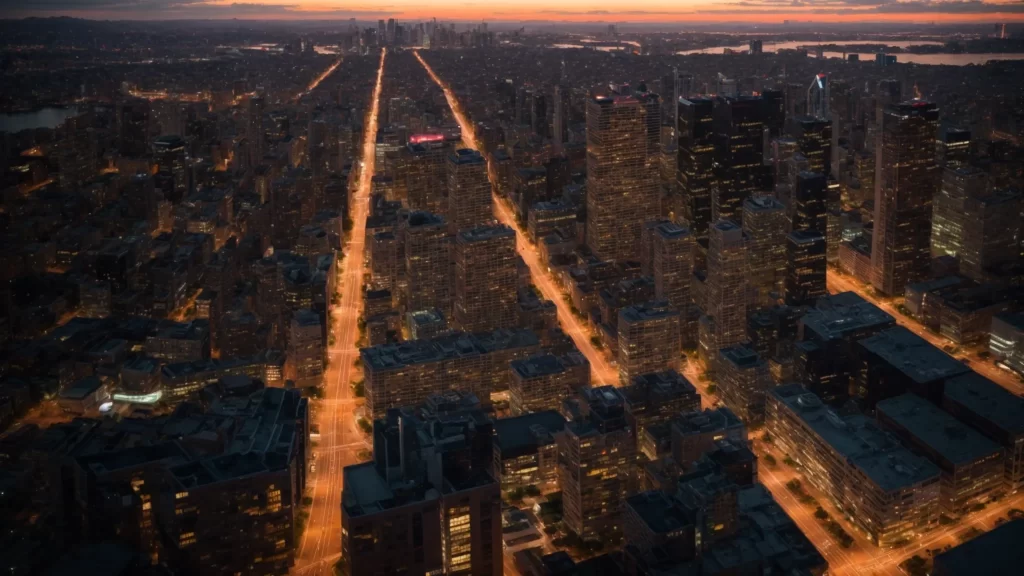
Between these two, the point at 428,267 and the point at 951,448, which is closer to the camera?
the point at 951,448

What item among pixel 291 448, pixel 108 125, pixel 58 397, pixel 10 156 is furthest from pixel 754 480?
pixel 108 125

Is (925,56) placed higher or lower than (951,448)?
higher

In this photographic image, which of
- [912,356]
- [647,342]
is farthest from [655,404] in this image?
[912,356]

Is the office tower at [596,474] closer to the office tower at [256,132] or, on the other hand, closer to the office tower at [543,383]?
the office tower at [543,383]

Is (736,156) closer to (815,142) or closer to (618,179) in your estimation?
(618,179)

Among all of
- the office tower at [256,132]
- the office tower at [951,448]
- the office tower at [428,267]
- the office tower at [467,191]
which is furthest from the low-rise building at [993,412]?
the office tower at [256,132]

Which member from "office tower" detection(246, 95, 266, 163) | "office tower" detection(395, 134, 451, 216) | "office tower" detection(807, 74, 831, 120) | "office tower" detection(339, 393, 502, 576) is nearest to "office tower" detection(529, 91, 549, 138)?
"office tower" detection(807, 74, 831, 120)
